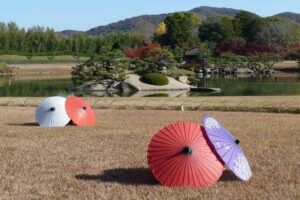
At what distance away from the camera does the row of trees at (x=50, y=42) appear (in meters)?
85.7

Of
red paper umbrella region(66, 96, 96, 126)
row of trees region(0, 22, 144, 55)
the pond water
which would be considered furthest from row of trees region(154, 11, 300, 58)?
red paper umbrella region(66, 96, 96, 126)

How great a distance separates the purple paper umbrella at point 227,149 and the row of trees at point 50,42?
256ft

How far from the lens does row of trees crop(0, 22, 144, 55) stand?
85688 mm

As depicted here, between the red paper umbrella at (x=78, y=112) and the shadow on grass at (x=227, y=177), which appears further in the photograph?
the red paper umbrella at (x=78, y=112)

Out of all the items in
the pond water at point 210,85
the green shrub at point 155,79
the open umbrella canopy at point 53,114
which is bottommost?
the pond water at point 210,85

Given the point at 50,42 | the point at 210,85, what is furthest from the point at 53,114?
the point at 50,42

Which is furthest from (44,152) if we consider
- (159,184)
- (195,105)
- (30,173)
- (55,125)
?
(195,105)

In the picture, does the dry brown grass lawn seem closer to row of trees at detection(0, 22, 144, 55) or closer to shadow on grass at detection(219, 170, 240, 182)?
shadow on grass at detection(219, 170, 240, 182)

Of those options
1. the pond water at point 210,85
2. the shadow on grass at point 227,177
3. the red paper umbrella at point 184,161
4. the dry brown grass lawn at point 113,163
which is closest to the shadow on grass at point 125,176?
the dry brown grass lawn at point 113,163

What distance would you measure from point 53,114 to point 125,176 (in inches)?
248

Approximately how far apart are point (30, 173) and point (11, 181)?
0.53 meters

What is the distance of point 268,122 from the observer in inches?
535

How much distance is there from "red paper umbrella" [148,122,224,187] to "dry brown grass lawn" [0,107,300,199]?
6.1 inches

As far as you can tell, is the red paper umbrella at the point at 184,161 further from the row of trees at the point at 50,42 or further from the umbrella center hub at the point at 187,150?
the row of trees at the point at 50,42
